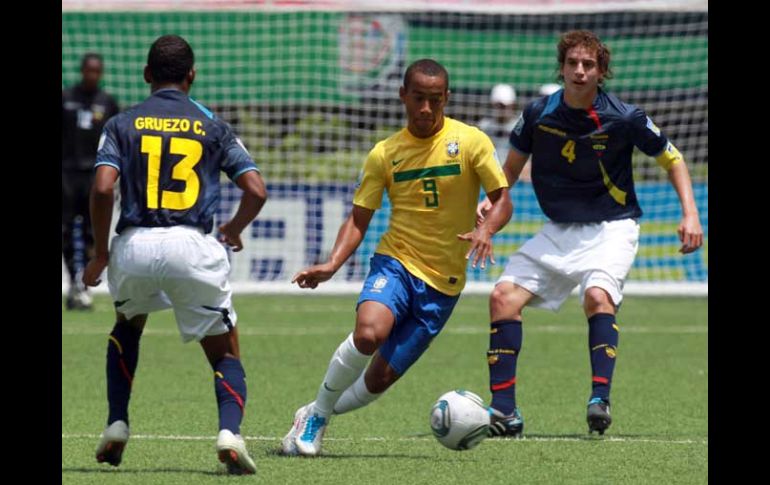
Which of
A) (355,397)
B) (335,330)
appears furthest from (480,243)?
(335,330)

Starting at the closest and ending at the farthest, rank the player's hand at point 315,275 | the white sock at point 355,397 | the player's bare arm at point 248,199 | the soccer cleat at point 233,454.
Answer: the soccer cleat at point 233,454
the player's bare arm at point 248,199
the player's hand at point 315,275
the white sock at point 355,397

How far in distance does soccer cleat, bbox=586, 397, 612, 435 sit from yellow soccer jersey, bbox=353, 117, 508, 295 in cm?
96

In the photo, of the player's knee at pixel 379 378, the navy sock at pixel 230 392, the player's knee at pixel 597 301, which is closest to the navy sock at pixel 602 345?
the player's knee at pixel 597 301

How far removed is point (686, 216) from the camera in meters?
8.09

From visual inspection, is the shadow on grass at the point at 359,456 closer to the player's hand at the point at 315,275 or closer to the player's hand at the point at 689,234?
the player's hand at the point at 315,275

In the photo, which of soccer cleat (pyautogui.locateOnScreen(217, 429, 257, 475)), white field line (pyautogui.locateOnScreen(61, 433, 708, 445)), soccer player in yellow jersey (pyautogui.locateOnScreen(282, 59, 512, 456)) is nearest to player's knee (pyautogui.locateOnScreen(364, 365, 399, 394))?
soccer player in yellow jersey (pyautogui.locateOnScreen(282, 59, 512, 456))

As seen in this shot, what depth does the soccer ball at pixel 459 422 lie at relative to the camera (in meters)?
7.03

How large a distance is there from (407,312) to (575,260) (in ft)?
4.32

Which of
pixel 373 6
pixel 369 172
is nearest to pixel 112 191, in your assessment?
pixel 369 172

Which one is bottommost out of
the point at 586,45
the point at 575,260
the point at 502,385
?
the point at 502,385

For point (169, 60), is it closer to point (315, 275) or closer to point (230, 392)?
point (315, 275)

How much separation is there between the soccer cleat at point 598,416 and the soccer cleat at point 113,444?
2.45 metres

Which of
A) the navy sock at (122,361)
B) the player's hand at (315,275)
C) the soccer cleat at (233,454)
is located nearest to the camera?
the soccer cleat at (233,454)

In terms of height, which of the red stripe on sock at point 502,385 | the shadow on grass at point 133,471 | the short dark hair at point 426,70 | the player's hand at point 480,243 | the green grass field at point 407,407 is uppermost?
the short dark hair at point 426,70
